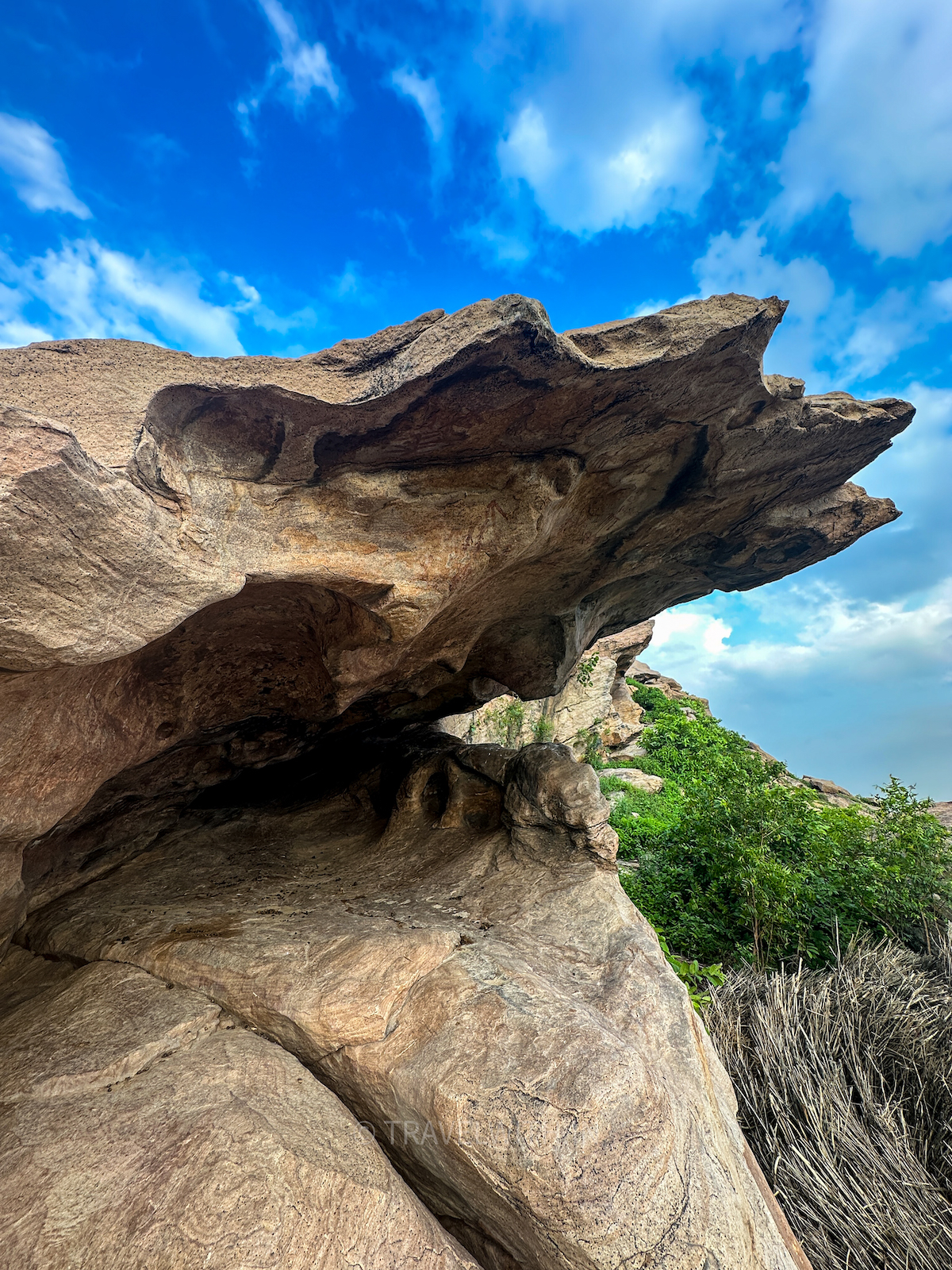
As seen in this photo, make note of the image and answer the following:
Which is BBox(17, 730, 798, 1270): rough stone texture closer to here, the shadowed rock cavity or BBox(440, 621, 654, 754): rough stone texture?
the shadowed rock cavity

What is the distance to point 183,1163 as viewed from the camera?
262cm

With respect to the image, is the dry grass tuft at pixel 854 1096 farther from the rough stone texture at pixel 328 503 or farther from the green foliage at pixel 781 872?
the rough stone texture at pixel 328 503

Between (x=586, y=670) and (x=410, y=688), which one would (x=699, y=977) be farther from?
(x=586, y=670)

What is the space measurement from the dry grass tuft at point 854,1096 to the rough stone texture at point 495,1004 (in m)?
1.76

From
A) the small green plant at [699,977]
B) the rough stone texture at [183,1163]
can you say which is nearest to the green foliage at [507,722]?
the small green plant at [699,977]

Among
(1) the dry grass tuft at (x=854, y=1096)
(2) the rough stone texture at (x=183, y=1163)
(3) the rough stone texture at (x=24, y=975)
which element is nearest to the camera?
(2) the rough stone texture at (x=183, y=1163)

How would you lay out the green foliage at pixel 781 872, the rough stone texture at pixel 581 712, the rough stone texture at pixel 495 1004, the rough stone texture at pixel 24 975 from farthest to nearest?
the rough stone texture at pixel 581 712 → the green foliage at pixel 781 872 → the rough stone texture at pixel 24 975 → the rough stone texture at pixel 495 1004

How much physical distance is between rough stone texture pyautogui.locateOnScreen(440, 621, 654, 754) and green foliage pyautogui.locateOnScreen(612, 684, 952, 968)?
393cm

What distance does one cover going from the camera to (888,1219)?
430 cm

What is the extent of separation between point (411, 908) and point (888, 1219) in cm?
411

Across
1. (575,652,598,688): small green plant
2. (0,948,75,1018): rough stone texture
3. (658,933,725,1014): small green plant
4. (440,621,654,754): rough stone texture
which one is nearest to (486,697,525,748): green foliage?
(440,621,654,754): rough stone texture

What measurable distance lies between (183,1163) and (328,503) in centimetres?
353

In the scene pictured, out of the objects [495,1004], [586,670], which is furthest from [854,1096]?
[586,670]

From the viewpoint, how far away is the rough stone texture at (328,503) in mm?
2863
